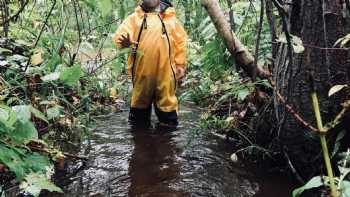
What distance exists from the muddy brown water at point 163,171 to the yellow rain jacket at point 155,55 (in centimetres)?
56

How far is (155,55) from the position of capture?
15.5 ft

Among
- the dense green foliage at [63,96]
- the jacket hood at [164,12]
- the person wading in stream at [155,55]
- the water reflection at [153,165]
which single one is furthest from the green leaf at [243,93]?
the jacket hood at [164,12]

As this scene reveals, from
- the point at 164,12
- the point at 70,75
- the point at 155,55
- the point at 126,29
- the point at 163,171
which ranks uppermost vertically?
the point at 164,12

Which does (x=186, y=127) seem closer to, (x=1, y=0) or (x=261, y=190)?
(x=261, y=190)

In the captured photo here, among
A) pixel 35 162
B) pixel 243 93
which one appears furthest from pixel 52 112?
pixel 243 93

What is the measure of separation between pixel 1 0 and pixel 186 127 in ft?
8.17

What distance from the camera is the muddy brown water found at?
3.00 meters

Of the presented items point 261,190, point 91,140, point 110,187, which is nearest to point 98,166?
point 110,187

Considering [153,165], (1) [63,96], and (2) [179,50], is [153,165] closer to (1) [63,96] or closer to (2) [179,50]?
(1) [63,96]

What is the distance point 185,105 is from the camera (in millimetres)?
6109

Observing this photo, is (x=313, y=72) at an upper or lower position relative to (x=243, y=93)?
upper

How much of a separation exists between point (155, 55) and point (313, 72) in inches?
84.3

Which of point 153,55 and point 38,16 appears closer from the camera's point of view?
point 153,55

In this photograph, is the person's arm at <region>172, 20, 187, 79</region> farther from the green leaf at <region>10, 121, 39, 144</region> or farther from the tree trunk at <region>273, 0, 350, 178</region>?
the green leaf at <region>10, 121, 39, 144</region>
